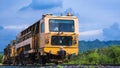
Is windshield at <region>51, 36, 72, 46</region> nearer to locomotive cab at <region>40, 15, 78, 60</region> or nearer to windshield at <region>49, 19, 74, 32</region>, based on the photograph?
locomotive cab at <region>40, 15, 78, 60</region>

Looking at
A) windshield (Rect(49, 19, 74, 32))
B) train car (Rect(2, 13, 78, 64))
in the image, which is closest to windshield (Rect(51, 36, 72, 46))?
train car (Rect(2, 13, 78, 64))

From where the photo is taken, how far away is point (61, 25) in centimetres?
2312

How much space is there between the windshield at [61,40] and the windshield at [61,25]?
51cm

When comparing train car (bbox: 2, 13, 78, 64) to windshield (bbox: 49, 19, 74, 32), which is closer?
train car (bbox: 2, 13, 78, 64)

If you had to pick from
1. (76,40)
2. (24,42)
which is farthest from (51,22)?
(24,42)

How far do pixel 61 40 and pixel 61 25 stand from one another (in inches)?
41.3

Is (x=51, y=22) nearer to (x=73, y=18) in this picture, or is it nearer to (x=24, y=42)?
(x=73, y=18)

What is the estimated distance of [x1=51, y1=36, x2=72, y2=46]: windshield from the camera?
898 inches

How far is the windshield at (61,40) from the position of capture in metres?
22.8

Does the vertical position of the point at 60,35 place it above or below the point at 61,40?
above

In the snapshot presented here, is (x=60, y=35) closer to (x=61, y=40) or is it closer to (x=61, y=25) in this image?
(x=61, y=40)

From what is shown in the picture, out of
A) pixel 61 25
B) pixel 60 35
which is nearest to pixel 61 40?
pixel 60 35

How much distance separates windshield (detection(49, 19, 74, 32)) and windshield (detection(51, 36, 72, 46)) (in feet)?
1.68

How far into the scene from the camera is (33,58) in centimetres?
2650
